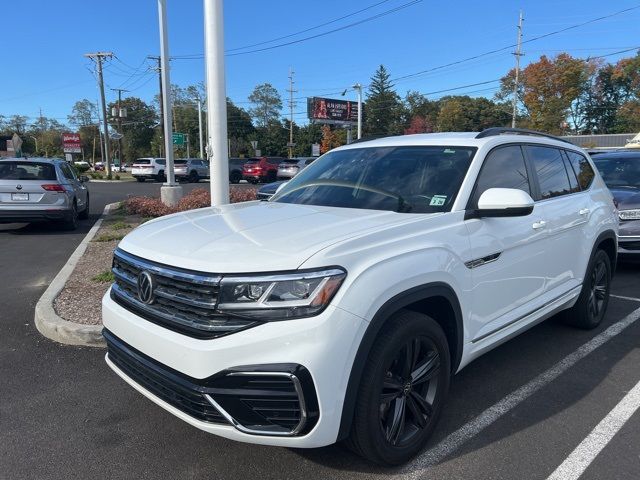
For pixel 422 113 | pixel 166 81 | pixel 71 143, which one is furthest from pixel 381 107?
pixel 166 81

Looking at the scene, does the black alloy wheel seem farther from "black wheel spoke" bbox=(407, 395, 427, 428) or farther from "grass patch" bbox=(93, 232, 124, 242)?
"grass patch" bbox=(93, 232, 124, 242)

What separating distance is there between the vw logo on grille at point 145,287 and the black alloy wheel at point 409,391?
1298mm

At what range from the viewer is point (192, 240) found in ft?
9.23

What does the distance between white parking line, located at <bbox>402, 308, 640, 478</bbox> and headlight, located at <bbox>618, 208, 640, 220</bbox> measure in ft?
10.2

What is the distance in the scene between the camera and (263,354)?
2299 mm

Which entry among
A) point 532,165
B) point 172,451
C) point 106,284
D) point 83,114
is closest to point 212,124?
point 106,284

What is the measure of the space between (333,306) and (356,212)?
1.10m

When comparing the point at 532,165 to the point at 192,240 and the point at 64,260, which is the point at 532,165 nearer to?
the point at 192,240

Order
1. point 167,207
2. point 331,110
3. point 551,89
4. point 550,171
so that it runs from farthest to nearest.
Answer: point 551,89 < point 331,110 < point 167,207 < point 550,171

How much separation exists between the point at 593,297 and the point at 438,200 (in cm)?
265

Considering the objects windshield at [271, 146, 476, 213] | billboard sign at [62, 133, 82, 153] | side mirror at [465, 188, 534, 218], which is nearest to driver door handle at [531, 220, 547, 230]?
side mirror at [465, 188, 534, 218]

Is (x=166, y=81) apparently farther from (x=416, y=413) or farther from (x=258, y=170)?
(x=258, y=170)

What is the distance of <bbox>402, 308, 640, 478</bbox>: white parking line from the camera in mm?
2883

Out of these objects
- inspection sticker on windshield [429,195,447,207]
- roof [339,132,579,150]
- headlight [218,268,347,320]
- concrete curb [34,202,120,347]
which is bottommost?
concrete curb [34,202,120,347]
